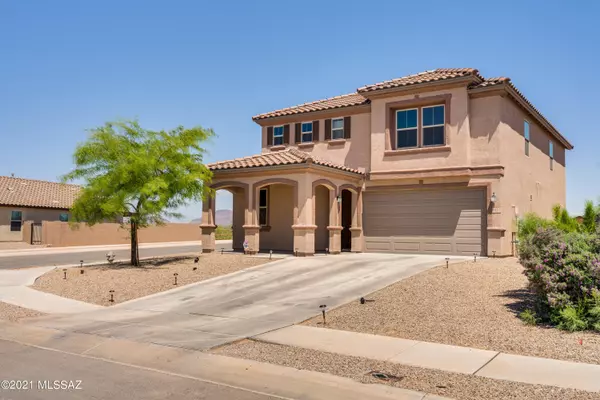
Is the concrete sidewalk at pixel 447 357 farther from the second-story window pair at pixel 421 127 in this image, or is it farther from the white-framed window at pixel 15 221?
the white-framed window at pixel 15 221

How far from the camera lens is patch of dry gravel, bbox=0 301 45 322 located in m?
12.0

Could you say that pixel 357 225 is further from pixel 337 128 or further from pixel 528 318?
pixel 528 318

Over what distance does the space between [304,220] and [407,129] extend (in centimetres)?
617

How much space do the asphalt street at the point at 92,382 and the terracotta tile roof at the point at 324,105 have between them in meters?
18.2

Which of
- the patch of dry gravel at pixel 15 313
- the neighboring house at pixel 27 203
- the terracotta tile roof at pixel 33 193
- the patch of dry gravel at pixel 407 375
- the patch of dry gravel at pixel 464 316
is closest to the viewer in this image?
the patch of dry gravel at pixel 407 375

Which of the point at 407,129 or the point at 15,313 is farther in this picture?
the point at 407,129

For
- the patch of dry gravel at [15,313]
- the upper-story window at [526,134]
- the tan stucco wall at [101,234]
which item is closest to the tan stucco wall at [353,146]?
the upper-story window at [526,134]

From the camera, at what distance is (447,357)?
8.26 m

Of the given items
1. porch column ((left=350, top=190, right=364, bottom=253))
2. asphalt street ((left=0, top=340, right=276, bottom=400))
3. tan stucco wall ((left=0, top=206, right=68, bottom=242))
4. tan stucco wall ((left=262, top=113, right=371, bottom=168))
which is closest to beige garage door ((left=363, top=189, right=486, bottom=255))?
porch column ((left=350, top=190, right=364, bottom=253))

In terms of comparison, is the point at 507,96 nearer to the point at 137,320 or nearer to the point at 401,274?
the point at 401,274

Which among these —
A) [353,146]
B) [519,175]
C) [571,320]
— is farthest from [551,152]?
[571,320]

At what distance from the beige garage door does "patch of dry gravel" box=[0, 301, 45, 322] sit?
14202mm

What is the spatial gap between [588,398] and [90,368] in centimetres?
673

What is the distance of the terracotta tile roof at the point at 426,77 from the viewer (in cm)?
2091
